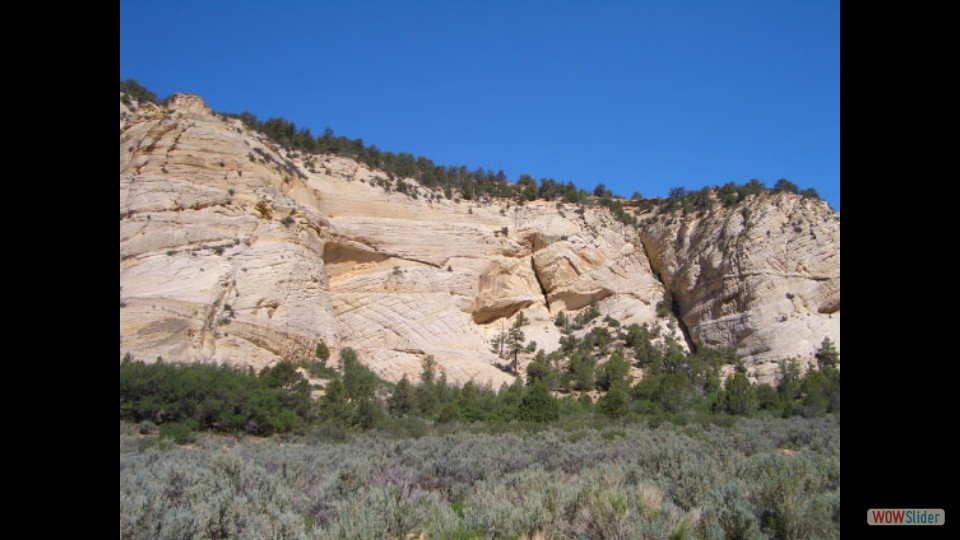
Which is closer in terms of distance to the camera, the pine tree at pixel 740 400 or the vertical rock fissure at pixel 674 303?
the pine tree at pixel 740 400

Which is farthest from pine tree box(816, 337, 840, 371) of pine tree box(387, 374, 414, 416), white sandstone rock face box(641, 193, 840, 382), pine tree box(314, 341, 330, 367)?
pine tree box(314, 341, 330, 367)

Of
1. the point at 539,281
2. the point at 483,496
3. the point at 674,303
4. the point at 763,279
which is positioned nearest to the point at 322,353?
the point at 539,281

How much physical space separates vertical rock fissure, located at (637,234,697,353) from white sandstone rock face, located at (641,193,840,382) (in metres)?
0.28

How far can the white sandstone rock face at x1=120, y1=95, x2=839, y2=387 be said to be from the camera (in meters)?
22.8

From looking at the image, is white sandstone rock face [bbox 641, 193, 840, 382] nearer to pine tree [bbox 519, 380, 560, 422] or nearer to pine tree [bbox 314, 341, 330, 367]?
pine tree [bbox 519, 380, 560, 422]

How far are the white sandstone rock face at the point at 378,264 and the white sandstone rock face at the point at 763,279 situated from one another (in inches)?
3.9

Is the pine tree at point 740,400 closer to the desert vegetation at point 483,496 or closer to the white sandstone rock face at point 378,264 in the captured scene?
the white sandstone rock face at point 378,264

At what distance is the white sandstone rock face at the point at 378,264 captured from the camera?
74.7 ft

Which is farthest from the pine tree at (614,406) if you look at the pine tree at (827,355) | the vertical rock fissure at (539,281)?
the vertical rock fissure at (539,281)

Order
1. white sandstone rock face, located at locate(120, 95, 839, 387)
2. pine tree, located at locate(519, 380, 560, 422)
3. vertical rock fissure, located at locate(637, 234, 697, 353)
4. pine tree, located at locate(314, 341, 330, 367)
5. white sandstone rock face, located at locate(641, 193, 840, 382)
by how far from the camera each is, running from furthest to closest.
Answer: vertical rock fissure, located at locate(637, 234, 697, 353)
white sandstone rock face, located at locate(641, 193, 840, 382)
pine tree, located at locate(314, 341, 330, 367)
white sandstone rock face, located at locate(120, 95, 839, 387)
pine tree, located at locate(519, 380, 560, 422)

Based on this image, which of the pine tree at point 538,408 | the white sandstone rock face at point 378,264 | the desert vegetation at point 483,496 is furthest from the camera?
the white sandstone rock face at point 378,264
